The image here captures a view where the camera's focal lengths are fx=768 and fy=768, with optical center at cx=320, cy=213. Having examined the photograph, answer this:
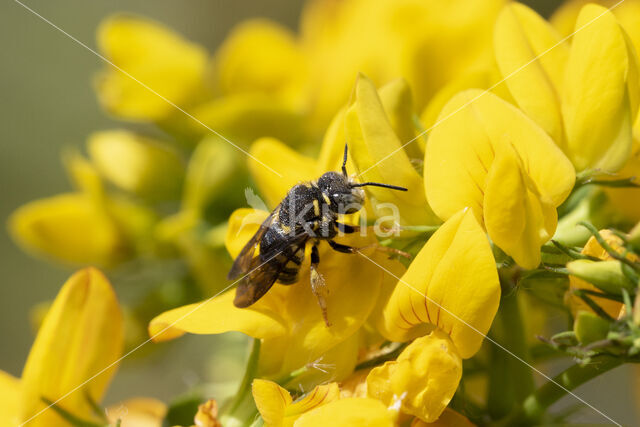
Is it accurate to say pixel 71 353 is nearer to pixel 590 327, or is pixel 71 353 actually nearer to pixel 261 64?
Result: pixel 590 327

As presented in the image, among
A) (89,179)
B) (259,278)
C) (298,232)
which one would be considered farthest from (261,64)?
(259,278)

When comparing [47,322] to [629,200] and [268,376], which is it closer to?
[268,376]

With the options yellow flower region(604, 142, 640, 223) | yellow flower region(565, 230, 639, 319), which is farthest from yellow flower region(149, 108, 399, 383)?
yellow flower region(604, 142, 640, 223)

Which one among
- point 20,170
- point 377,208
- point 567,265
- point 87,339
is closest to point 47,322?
point 87,339

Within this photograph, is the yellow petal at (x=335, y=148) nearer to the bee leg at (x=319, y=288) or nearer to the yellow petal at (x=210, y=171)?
the bee leg at (x=319, y=288)

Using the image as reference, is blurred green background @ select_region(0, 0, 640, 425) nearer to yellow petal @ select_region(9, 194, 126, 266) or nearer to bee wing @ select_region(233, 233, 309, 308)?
yellow petal @ select_region(9, 194, 126, 266)

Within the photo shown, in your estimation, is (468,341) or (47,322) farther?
(47,322)

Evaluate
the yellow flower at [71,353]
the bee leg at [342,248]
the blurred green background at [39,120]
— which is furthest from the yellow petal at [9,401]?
the blurred green background at [39,120]

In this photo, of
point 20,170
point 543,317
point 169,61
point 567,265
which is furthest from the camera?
point 20,170
